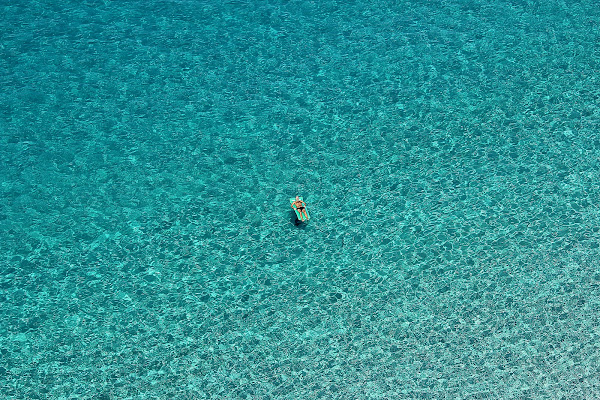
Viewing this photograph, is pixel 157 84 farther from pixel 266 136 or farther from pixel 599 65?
pixel 599 65

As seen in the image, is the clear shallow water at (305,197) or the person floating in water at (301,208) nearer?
the clear shallow water at (305,197)

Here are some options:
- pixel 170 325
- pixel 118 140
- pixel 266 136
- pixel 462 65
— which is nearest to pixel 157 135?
pixel 118 140

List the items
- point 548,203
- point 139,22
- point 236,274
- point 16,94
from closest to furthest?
point 236,274 < point 548,203 < point 16,94 < point 139,22

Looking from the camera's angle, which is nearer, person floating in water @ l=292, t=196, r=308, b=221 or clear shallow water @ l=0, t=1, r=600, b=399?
clear shallow water @ l=0, t=1, r=600, b=399

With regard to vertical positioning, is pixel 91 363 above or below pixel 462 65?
below

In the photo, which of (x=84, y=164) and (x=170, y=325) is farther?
(x=84, y=164)

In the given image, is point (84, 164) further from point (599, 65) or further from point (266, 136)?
point (599, 65)

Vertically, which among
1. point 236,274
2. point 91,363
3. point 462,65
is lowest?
point 91,363

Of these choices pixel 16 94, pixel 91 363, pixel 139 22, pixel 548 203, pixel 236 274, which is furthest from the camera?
pixel 139 22
